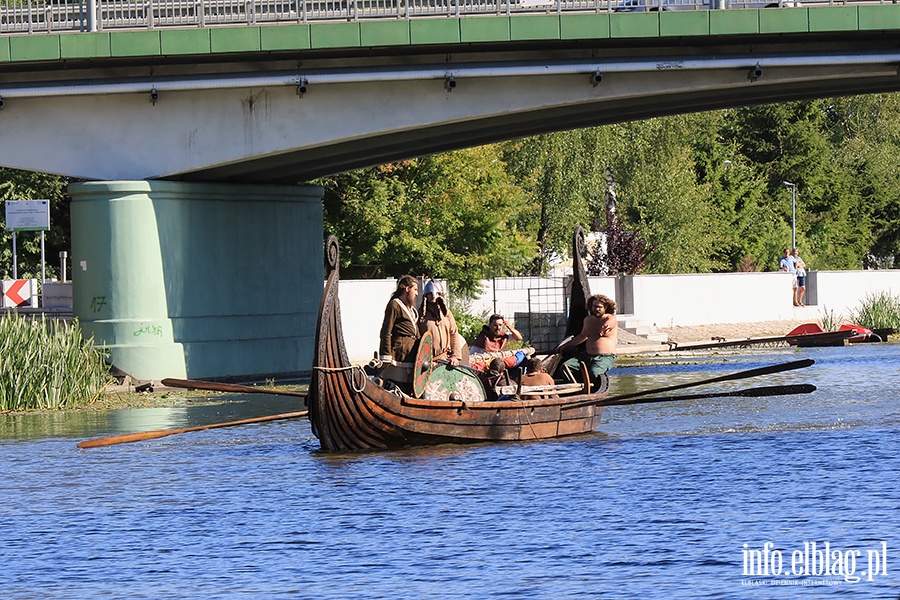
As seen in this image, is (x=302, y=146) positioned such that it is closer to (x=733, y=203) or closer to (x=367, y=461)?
(x=367, y=461)

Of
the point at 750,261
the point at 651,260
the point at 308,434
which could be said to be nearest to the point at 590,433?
the point at 308,434

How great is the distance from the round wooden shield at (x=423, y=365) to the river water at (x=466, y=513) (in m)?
0.77

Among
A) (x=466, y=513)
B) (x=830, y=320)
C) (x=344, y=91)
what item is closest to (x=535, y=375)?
(x=466, y=513)

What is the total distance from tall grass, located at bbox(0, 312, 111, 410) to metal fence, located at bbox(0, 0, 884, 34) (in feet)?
18.0

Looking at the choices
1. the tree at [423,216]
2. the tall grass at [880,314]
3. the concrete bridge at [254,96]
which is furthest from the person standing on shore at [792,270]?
the concrete bridge at [254,96]

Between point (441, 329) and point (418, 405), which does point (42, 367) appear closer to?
point (441, 329)

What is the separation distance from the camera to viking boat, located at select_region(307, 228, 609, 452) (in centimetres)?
1830

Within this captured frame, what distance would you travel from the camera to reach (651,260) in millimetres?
57625

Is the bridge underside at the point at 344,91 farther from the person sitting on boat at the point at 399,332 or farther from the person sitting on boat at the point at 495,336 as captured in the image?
the person sitting on boat at the point at 399,332

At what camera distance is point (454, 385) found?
19578 millimetres

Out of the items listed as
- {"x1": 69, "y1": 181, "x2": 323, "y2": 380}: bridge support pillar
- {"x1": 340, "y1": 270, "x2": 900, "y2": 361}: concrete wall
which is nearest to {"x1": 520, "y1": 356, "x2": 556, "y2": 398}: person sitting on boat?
{"x1": 69, "y1": 181, "x2": 323, "y2": 380}: bridge support pillar

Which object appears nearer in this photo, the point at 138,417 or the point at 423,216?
the point at 138,417

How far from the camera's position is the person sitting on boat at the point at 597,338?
21297 mm

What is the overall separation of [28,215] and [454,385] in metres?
18.2
